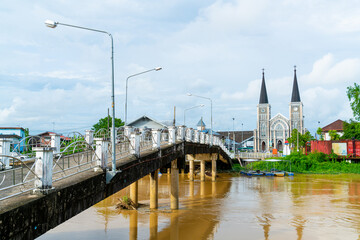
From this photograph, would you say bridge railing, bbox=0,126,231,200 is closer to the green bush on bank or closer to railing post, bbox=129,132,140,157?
railing post, bbox=129,132,140,157

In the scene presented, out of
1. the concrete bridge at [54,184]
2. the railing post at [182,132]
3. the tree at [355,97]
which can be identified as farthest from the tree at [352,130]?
the concrete bridge at [54,184]

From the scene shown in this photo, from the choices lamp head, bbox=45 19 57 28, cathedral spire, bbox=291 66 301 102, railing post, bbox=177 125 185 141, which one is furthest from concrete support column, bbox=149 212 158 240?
cathedral spire, bbox=291 66 301 102

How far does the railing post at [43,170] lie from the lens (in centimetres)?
712

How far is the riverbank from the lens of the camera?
48566 millimetres

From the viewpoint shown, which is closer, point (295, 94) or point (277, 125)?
point (277, 125)

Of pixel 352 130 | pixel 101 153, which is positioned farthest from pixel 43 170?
pixel 352 130

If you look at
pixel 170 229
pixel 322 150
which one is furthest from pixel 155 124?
pixel 170 229

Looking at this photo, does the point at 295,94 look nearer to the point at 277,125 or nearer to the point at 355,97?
the point at 277,125

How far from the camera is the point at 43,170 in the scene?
7.16m

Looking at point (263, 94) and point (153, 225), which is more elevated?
point (263, 94)

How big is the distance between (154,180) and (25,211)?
1305cm

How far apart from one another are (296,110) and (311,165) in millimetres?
55452

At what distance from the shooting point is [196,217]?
61.3 feet

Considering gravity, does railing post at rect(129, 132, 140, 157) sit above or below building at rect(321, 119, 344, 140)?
below
